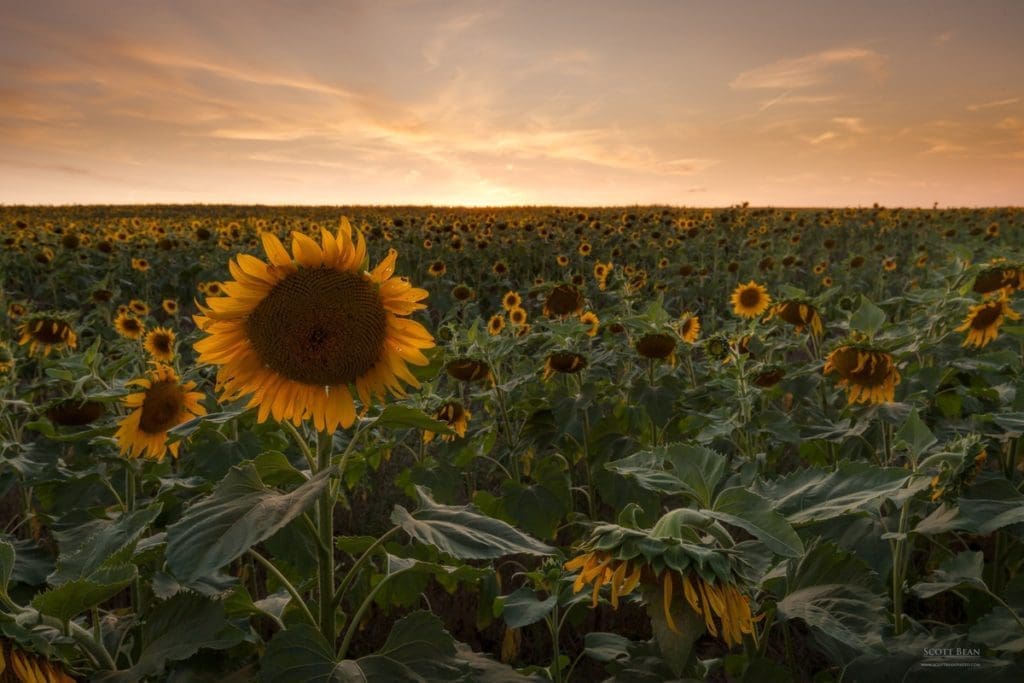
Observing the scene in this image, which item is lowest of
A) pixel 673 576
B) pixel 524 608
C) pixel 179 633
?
pixel 524 608

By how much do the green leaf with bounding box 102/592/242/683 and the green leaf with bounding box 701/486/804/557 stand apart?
112cm

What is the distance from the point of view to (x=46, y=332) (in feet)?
19.1

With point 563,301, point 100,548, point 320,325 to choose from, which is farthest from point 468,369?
point 100,548

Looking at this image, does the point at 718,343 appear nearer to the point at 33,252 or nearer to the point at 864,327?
the point at 864,327

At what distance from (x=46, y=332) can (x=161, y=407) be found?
3624mm

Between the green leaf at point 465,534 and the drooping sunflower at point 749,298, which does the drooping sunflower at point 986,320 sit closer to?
the drooping sunflower at point 749,298

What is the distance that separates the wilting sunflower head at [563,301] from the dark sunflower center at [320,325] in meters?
3.92

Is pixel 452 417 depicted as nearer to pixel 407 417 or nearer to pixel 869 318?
pixel 869 318

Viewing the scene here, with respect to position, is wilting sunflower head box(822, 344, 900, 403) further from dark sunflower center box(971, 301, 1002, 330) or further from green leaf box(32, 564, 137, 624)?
green leaf box(32, 564, 137, 624)

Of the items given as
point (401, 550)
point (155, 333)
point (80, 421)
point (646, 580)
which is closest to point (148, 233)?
point (155, 333)

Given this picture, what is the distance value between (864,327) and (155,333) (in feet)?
18.9

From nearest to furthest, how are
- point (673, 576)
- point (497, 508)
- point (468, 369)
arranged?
point (673, 576) → point (497, 508) → point (468, 369)

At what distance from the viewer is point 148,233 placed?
17750 millimetres

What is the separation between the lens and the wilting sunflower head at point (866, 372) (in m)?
3.34
